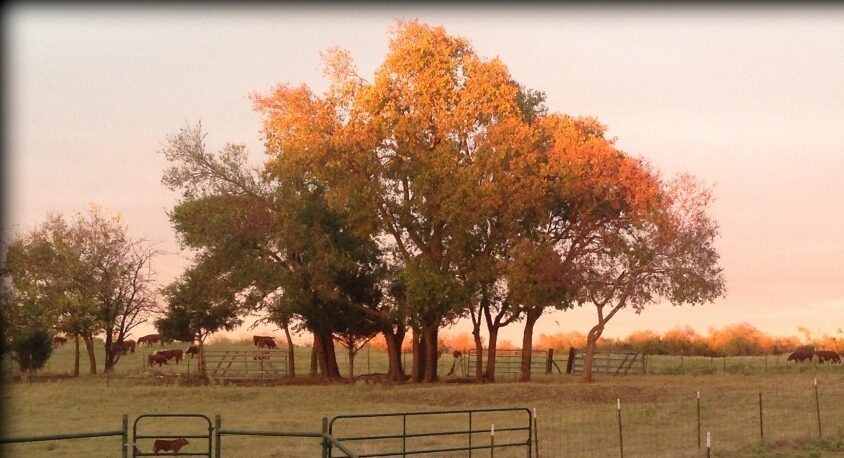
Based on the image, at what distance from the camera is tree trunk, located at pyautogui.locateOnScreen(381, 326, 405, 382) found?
157 feet


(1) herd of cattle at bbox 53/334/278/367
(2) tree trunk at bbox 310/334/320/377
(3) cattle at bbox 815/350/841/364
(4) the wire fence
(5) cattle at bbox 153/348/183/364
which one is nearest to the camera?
(4) the wire fence

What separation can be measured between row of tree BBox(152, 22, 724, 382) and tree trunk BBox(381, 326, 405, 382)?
0.45ft

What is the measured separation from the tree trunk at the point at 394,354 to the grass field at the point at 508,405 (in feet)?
6.91

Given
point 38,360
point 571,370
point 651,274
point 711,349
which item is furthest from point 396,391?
point 711,349

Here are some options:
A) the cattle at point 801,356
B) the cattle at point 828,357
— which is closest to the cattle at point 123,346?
the cattle at point 801,356

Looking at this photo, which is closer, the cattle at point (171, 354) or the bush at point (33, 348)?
the bush at point (33, 348)

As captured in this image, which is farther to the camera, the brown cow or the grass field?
the brown cow

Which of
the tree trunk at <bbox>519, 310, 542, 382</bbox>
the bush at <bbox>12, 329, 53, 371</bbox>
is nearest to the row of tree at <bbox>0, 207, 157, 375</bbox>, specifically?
the bush at <bbox>12, 329, 53, 371</bbox>

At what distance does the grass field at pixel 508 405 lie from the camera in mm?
24438

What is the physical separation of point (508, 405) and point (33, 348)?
29543mm

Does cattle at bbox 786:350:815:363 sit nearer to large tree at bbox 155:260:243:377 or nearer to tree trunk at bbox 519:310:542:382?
tree trunk at bbox 519:310:542:382

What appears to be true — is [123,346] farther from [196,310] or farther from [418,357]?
[418,357]

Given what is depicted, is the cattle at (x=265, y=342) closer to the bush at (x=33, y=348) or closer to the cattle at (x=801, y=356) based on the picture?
the bush at (x=33, y=348)

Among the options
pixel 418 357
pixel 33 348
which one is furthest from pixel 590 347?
pixel 33 348
